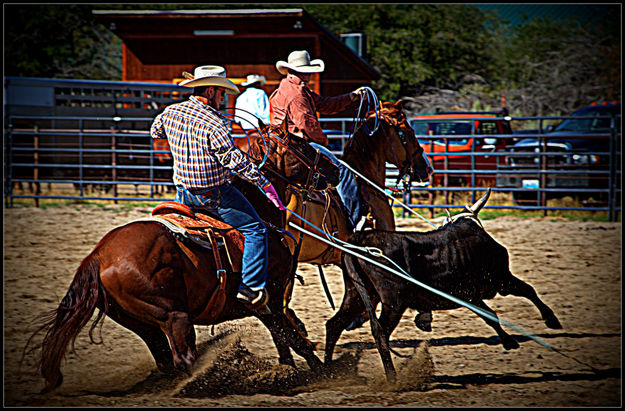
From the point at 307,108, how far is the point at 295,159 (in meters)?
0.59

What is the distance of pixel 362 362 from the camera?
15.0ft

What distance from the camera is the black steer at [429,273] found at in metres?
4.17

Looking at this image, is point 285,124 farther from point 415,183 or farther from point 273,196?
point 415,183

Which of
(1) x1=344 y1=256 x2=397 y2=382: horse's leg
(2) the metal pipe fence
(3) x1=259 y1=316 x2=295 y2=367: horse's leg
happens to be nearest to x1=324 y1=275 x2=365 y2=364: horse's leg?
(1) x1=344 y1=256 x2=397 y2=382: horse's leg

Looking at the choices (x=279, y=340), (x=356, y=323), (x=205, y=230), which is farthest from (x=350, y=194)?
(x=205, y=230)

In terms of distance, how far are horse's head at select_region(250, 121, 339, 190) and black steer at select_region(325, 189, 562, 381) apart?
659 millimetres

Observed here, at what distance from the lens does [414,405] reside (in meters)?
3.67

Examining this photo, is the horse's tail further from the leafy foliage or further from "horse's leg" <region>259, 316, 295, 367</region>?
the leafy foliage

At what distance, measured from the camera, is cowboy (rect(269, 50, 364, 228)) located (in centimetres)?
514

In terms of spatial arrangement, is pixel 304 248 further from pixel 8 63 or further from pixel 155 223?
pixel 8 63

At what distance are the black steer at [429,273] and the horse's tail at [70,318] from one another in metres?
1.64

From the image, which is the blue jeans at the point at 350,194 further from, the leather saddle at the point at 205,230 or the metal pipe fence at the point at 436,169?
the metal pipe fence at the point at 436,169

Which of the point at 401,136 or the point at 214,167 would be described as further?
the point at 401,136

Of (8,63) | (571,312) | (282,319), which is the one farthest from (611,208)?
(8,63)
